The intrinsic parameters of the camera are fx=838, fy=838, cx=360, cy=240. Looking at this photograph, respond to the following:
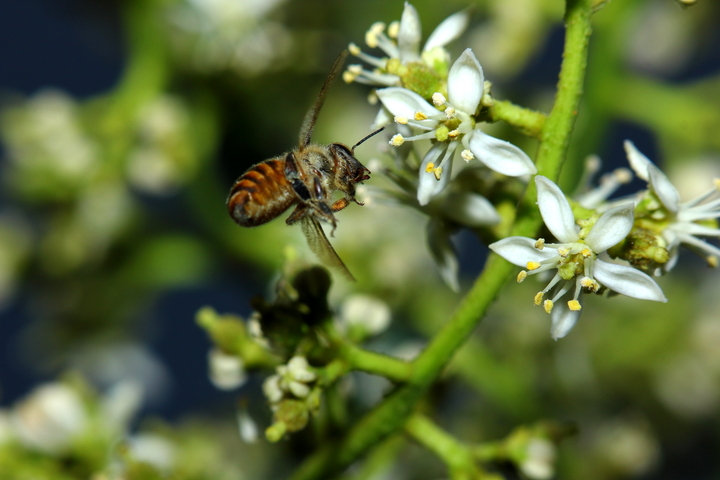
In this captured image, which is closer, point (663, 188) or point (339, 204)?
point (663, 188)

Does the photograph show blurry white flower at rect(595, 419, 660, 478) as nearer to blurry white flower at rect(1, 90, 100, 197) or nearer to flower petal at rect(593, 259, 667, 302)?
flower petal at rect(593, 259, 667, 302)

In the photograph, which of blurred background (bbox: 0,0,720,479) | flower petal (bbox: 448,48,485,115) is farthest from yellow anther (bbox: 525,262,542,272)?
blurred background (bbox: 0,0,720,479)

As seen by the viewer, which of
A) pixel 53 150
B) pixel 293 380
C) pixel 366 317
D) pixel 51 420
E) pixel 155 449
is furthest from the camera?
pixel 53 150

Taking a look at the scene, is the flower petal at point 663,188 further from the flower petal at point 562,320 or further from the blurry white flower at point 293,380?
the blurry white flower at point 293,380

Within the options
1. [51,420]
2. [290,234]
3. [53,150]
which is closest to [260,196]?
[51,420]

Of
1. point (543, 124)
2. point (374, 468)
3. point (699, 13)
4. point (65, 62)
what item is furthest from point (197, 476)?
point (699, 13)

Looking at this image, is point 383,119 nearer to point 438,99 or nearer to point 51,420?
point 438,99
